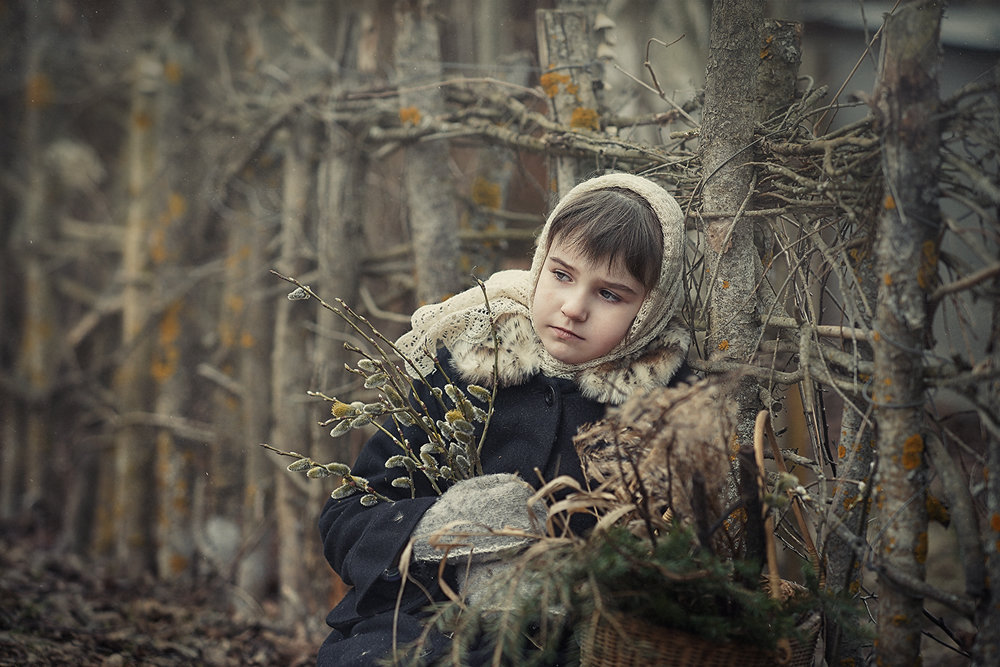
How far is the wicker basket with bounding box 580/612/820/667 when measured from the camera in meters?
1.44

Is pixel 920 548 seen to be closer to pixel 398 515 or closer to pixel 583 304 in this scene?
pixel 583 304

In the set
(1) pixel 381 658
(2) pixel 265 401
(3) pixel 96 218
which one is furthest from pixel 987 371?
(3) pixel 96 218

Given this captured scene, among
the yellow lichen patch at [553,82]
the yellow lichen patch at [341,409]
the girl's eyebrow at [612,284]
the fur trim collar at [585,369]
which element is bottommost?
the yellow lichen patch at [341,409]

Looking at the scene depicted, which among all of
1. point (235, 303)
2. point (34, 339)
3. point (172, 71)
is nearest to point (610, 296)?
point (235, 303)

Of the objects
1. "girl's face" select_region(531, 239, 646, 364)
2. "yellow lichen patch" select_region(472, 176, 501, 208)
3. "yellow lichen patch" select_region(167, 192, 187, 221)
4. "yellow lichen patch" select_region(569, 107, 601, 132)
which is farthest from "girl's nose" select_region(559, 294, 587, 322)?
"yellow lichen patch" select_region(167, 192, 187, 221)

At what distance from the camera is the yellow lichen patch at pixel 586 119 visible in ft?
9.23

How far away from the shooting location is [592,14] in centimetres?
300

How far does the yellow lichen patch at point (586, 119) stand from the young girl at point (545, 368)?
761mm

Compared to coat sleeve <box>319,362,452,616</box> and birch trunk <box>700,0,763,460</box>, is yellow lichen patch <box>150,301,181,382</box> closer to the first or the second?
coat sleeve <box>319,362,452,616</box>

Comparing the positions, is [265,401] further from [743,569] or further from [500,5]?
[743,569]

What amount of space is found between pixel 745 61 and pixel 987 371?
40.6 inches

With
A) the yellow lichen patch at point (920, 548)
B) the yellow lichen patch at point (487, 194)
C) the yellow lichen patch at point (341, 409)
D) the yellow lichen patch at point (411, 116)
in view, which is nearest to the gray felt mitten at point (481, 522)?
the yellow lichen patch at point (341, 409)

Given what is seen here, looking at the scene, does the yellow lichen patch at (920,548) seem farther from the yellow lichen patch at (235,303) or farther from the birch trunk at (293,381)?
the yellow lichen patch at (235,303)

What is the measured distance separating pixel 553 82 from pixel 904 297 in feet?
A: 5.28
